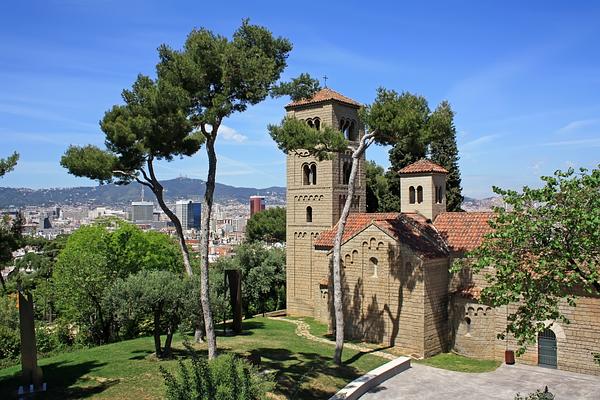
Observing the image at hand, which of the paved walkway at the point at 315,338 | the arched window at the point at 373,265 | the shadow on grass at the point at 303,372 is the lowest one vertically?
the paved walkway at the point at 315,338

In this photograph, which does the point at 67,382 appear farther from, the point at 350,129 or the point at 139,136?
the point at 350,129

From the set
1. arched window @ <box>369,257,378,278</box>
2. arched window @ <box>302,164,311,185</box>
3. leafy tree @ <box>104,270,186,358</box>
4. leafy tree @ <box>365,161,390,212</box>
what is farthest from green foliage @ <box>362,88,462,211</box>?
leafy tree @ <box>365,161,390,212</box>

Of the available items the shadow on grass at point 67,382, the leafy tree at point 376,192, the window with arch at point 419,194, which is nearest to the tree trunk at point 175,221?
the shadow on grass at point 67,382

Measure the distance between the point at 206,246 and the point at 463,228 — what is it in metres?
15.3

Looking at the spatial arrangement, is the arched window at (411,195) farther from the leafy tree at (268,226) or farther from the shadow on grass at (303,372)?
the leafy tree at (268,226)

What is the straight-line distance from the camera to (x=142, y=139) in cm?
2214

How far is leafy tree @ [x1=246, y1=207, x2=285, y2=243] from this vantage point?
197 ft

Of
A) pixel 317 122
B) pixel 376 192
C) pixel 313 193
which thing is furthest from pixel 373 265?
pixel 376 192

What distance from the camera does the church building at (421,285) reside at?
22.7 metres

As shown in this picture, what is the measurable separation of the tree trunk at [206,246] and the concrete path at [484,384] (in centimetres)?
620

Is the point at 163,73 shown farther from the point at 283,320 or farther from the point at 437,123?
the point at 283,320

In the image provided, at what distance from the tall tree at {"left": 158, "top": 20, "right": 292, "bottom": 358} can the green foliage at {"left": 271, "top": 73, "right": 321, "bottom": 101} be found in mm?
439

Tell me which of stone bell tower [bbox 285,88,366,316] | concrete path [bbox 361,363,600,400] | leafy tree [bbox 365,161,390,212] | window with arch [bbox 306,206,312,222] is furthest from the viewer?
leafy tree [bbox 365,161,390,212]

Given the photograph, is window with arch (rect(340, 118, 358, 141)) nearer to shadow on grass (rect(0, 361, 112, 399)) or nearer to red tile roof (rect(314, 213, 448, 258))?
red tile roof (rect(314, 213, 448, 258))
